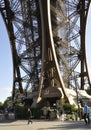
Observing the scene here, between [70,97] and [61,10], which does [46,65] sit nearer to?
[70,97]

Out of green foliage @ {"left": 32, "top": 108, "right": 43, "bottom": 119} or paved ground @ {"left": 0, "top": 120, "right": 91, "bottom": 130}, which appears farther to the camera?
green foliage @ {"left": 32, "top": 108, "right": 43, "bottom": 119}

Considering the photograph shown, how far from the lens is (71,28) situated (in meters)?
55.2

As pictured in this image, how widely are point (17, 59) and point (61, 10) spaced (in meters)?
10.00

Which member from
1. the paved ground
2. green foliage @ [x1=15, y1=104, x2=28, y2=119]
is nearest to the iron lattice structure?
green foliage @ [x1=15, y1=104, x2=28, y2=119]

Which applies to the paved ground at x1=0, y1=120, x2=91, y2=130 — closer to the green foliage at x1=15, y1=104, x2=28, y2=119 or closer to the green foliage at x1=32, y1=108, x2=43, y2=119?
the green foliage at x1=32, y1=108, x2=43, y2=119

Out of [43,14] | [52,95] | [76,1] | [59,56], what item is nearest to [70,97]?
[52,95]

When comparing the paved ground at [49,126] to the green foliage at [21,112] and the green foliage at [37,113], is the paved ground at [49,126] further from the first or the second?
the green foliage at [21,112]

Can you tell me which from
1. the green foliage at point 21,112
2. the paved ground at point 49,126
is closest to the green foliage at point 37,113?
the green foliage at point 21,112

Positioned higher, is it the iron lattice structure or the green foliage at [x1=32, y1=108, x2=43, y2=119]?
the iron lattice structure

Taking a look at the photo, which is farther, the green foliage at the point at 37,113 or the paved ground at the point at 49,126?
the green foliage at the point at 37,113

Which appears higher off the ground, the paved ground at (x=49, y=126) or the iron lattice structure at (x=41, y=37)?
the iron lattice structure at (x=41, y=37)

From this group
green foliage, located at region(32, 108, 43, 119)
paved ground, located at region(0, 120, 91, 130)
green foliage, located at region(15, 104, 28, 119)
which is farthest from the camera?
green foliage, located at region(15, 104, 28, 119)

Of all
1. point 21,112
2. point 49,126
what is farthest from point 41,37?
point 49,126

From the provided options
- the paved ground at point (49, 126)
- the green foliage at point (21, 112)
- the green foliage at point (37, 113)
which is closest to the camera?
the paved ground at point (49, 126)
